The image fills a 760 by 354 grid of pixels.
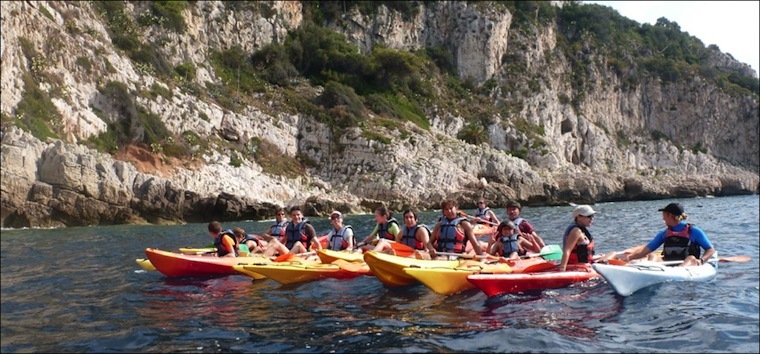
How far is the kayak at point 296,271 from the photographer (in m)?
9.72

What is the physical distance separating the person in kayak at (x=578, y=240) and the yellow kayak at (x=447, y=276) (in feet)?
3.02

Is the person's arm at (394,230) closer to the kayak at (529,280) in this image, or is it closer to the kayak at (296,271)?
the kayak at (296,271)

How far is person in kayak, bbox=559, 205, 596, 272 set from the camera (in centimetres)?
844

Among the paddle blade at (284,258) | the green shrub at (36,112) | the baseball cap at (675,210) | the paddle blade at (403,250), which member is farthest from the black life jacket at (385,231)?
the green shrub at (36,112)

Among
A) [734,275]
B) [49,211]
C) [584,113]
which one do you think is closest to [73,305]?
[734,275]

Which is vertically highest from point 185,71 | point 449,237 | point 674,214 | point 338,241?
point 185,71

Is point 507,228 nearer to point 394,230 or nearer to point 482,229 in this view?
point 394,230

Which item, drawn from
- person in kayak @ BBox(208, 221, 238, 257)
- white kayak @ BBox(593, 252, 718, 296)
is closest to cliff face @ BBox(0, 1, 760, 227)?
person in kayak @ BBox(208, 221, 238, 257)

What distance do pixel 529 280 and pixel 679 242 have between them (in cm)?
265

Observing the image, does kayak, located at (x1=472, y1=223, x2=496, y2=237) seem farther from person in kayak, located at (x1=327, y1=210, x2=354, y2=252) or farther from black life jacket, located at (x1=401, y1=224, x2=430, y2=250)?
black life jacket, located at (x1=401, y1=224, x2=430, y2=250)

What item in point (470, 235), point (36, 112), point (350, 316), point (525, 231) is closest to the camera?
point (350, 316)

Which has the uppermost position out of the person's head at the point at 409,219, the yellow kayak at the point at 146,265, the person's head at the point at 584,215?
the person's head at the point at 584,215

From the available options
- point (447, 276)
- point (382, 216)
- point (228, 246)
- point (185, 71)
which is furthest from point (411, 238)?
point (185, 71)

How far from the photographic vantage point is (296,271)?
9820 mm
